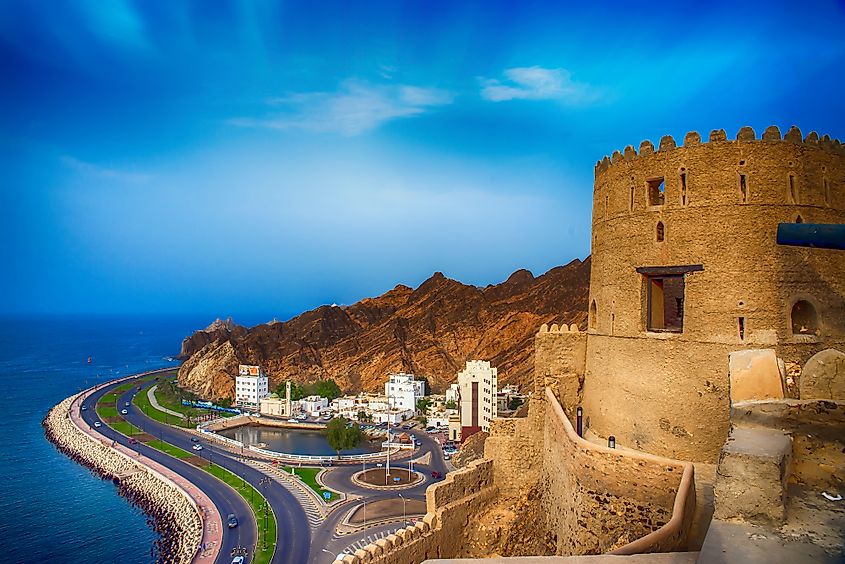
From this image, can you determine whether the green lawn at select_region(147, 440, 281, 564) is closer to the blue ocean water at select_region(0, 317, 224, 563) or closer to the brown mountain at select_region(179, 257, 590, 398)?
the blue ocean water at select_region(0, 317, 224, 563)

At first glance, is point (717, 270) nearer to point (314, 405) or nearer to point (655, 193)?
point (655, 193)

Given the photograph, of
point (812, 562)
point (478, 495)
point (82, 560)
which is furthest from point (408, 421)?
point (812, 562)

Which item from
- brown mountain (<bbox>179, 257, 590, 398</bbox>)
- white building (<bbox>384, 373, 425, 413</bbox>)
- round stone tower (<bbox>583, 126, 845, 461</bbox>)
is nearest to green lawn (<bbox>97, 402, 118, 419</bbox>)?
brown mountain (<bbox>179, 257, 590, 398</bbox>)

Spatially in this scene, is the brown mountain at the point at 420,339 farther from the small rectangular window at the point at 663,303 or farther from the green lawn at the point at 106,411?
the small rectangular window at the point at 663,303

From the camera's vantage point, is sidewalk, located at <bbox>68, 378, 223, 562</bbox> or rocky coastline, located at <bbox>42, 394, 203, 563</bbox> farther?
rocky coastline, located at <bbox>42, 394, 203, 563</bbox>

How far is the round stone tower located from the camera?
49.6 ft

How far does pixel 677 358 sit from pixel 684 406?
1.22 metres

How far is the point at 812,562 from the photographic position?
566 cm

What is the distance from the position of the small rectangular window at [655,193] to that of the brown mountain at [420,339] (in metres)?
92.3

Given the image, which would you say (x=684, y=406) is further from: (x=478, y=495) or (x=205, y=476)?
(x=205, y=476)

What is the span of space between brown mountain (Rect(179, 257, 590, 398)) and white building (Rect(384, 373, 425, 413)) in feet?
48.1

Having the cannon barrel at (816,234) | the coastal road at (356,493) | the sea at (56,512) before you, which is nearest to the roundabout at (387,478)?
the coastal road at (356,493)

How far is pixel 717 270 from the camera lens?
15.4m

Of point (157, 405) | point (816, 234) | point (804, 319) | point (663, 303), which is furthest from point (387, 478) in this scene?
point (157, 405)
